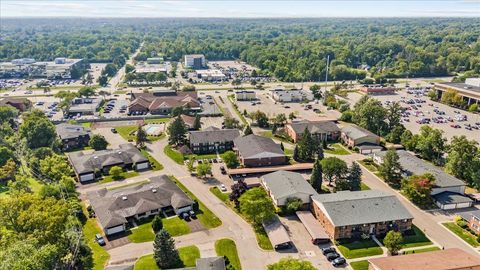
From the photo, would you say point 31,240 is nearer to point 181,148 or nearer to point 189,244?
point 189,244

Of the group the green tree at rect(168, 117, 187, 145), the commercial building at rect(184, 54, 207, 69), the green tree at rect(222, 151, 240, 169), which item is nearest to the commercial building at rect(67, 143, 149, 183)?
the green tree at rect(168, 117, 187, 145)

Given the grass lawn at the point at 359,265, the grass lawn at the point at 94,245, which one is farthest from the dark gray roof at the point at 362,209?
the grass lawn at the point at 94,245

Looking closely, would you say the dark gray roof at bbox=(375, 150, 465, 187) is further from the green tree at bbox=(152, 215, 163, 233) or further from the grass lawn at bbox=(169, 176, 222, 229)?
the green tree at bbox=(152, 215, 163, 233)

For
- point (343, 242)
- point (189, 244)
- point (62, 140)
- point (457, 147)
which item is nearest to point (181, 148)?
point (62, 140)

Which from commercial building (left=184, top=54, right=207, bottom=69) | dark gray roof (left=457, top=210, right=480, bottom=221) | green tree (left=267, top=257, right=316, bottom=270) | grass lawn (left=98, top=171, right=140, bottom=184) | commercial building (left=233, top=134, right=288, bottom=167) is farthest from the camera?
commercial building (left=184, top=54, right=207, bottom=69)

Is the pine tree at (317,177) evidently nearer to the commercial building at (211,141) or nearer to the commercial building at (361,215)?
the commercial building at (361,215)
